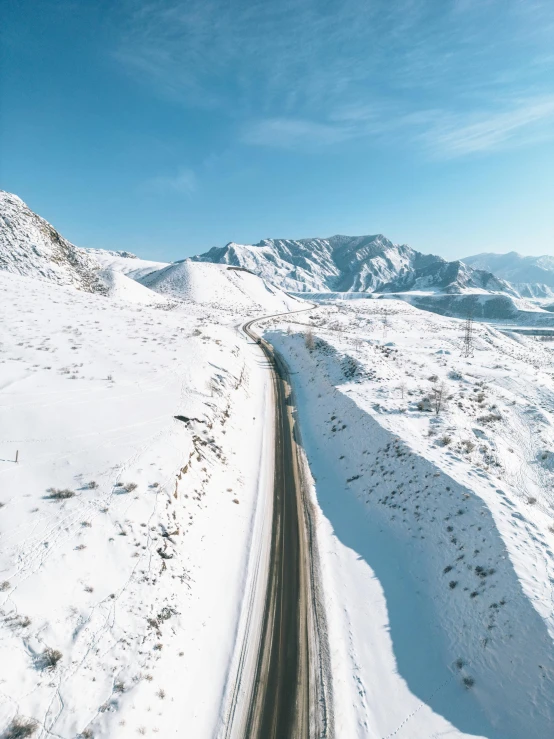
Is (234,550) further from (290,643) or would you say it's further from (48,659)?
(48,659)

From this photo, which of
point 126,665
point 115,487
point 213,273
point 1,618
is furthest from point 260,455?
point 213,273

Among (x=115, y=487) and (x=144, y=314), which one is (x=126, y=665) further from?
(x=144, y=314)

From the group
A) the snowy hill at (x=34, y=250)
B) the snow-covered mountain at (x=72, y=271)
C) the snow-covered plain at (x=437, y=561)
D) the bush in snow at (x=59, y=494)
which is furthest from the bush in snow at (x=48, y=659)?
the snowy hill at (x=34, y=250)

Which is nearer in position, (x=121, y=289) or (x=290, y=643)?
(x=290, y=643)

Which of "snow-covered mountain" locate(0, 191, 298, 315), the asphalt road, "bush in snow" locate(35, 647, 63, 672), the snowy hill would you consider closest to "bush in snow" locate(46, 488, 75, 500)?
"bush in snow" locate(35, 647, 63, 672)

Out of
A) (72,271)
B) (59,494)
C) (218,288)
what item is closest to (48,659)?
(59,494)

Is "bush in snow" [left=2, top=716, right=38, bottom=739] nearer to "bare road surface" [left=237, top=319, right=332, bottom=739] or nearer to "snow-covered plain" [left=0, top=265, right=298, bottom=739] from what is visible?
"snow-covered plain" [left=0, top=265, right=298, bottom=739]
